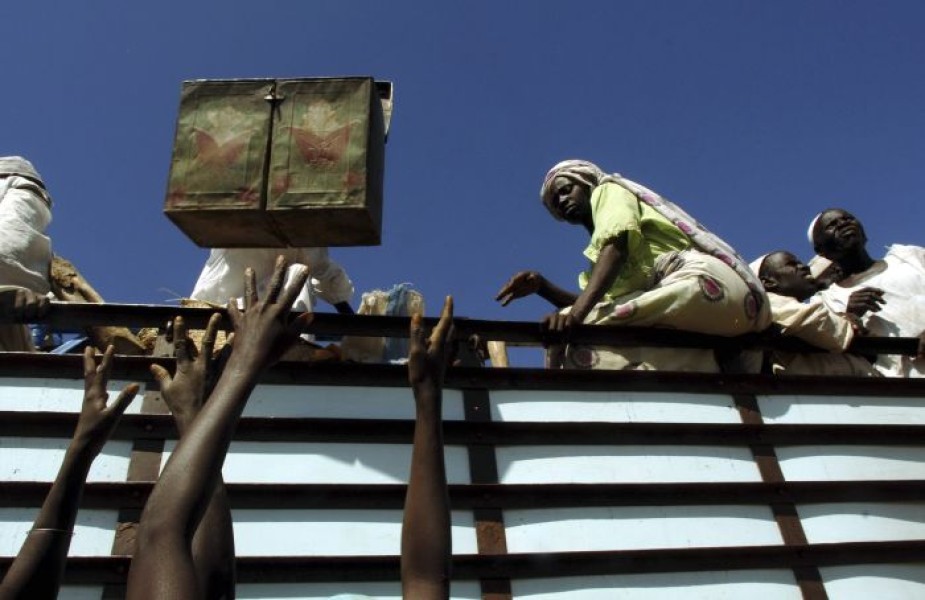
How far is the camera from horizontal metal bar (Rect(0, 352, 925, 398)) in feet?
9.50

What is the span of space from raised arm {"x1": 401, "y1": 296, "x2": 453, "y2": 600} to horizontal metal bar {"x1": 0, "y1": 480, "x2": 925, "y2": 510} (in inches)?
43.7

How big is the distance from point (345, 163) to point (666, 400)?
1.80 m

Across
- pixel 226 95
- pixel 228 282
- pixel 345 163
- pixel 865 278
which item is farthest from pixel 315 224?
pixel 865 278

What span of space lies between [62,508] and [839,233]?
4843mm

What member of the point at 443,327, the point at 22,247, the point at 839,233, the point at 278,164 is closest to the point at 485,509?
the point at 443,327

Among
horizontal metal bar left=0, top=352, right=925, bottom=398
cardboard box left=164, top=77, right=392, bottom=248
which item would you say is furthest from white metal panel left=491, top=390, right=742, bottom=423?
cardboard box left=164, top=77, right=392, bottom=248

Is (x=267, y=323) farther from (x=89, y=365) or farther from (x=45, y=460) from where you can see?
(x=45, y=460)

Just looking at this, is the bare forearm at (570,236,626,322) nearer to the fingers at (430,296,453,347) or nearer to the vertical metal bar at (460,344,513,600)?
the vertical metal bar at (460,344,513,600)

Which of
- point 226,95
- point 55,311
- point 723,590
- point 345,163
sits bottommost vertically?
point 723,590

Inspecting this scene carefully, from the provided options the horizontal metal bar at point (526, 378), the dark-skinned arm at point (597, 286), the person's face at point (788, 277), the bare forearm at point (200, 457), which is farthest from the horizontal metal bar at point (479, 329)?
the bare forearm at point (200, 457)

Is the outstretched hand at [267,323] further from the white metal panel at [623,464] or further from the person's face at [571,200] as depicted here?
the person's face at [571,200]

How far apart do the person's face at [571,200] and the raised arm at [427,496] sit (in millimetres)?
2479

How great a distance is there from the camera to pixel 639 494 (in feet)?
9.68

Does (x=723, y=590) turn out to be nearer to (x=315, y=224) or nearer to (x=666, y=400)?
(x=666, y=400)
